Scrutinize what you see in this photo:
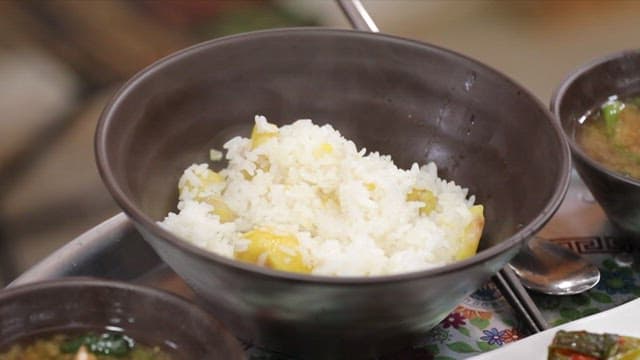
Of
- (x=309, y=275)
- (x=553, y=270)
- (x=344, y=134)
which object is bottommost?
(x=553, y=270)

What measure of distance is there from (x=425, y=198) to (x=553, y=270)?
0.30 m

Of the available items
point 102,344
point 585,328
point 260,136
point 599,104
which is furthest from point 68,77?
point 585,328

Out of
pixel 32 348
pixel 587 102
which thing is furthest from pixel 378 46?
pixel 32 348

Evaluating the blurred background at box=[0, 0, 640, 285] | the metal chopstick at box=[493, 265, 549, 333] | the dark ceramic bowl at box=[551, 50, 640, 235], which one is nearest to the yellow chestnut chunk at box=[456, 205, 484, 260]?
the metal chopstick at box=[493, 265, 549, 333]

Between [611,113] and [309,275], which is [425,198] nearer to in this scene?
[309,275]

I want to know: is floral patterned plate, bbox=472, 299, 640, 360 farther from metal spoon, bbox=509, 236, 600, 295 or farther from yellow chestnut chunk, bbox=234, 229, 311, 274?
yellow chestnut chunk, bbox=234, 229, 311, 274

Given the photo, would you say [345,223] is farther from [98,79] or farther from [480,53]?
[480,53]

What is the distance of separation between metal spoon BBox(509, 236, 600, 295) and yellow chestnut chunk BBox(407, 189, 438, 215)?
21 cm

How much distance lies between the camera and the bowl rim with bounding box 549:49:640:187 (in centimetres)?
153

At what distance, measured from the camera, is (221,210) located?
1479mm

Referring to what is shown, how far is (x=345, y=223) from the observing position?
4.73ft

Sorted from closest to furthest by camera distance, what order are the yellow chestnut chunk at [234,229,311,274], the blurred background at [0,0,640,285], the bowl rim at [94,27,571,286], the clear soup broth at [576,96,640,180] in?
the bowl rim at [94,27,571,286]
the yellow chestnut chunk at [234,229,311,274]
the clear soup broth at [576,96,640,180]
the blurred background at [0,0,640,285]

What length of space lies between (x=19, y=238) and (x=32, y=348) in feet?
3.97

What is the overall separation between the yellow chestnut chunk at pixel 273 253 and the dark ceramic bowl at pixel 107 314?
0.12 metres
